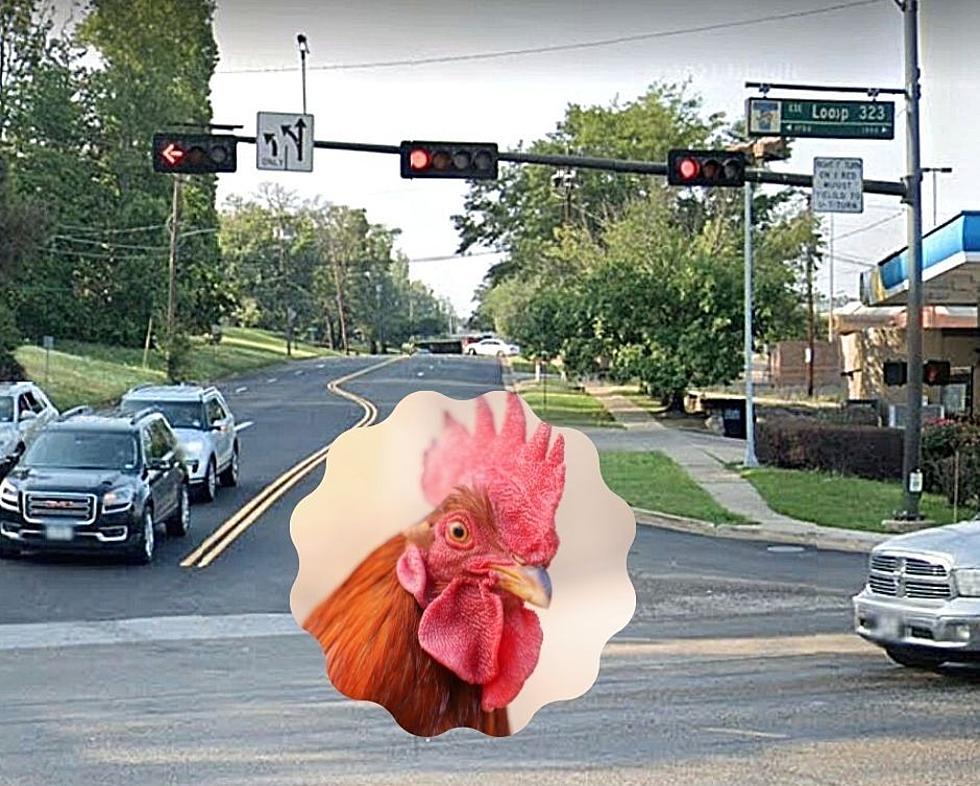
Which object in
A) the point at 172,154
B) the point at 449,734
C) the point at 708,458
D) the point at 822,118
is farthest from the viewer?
the point at 708,458

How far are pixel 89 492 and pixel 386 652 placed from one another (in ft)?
53.8

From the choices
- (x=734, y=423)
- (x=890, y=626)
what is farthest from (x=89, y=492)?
(x=734, y=423)

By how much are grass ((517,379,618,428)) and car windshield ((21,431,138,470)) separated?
769 inches

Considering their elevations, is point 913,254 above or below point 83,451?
above

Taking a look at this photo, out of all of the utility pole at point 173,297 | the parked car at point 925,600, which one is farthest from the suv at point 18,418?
the utility pole at point 173,297

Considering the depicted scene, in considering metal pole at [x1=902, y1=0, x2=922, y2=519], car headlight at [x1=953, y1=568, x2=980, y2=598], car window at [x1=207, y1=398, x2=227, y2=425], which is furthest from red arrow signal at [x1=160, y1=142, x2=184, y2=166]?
car headlight at [x1=953, y1=568, x2=980, y2=598]

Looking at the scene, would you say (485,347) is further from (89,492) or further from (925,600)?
(925,600)

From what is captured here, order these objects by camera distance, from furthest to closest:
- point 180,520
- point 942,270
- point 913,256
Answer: point 942,270
point 913,256
point 180,520

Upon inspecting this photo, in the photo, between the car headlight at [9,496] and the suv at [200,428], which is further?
the suv at [200,428]

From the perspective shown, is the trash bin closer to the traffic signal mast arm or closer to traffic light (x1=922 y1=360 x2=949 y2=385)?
traffic light (x1=922 y1=360 x2=949 y2=385)

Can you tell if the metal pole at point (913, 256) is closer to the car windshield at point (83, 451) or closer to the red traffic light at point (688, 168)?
the red traffic light at point (688, 168)

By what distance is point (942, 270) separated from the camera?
2903 cm

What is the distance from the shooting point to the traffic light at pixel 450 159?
2267cm

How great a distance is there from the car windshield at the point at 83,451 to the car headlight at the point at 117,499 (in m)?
0.81
